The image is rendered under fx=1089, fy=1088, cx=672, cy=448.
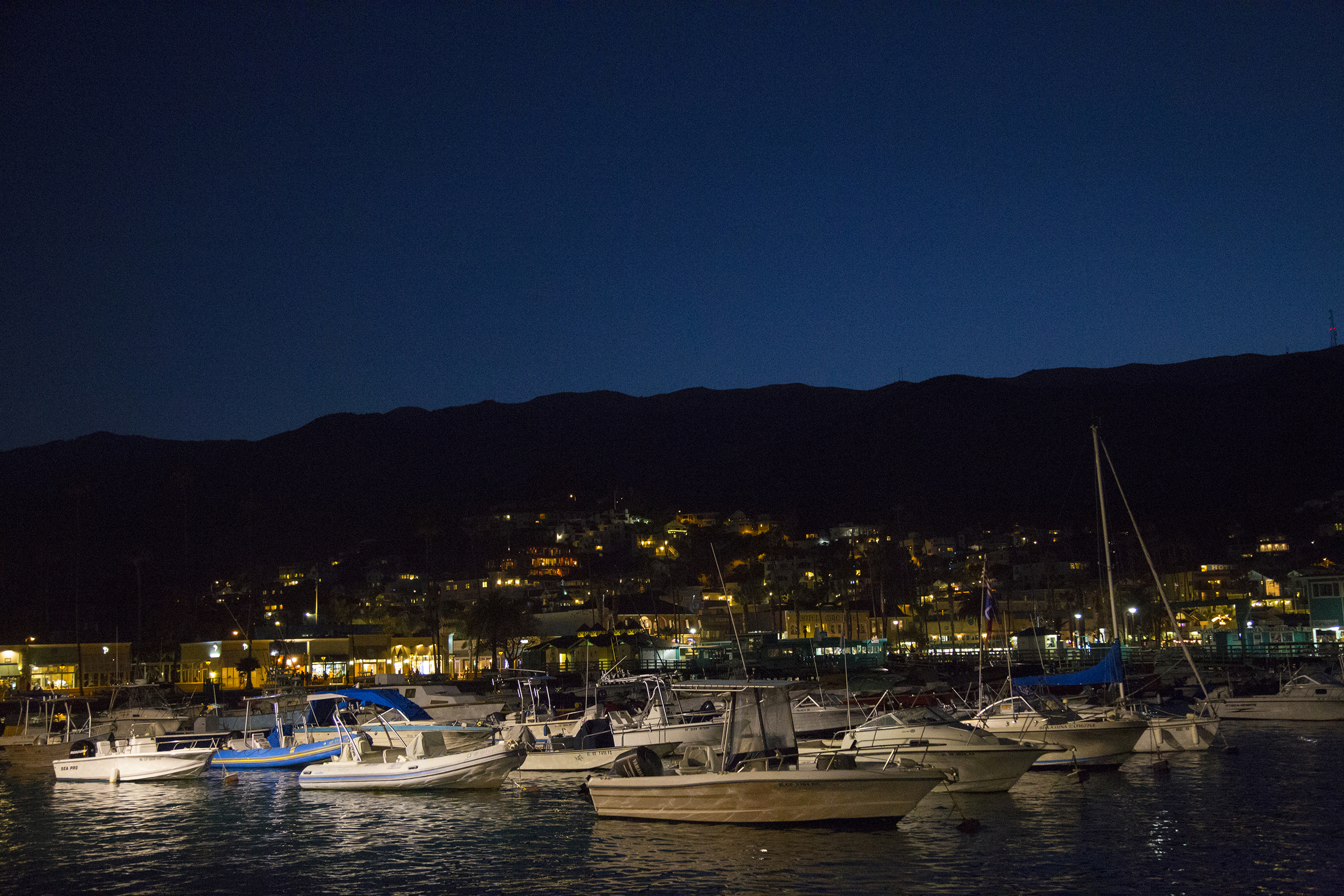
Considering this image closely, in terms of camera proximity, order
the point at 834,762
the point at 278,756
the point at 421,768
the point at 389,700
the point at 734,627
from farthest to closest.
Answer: the point at 734,627
the point at 389,700
the point at 278,756
the point at 421,768
the point at 834,762

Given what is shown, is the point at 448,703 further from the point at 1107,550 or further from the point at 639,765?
the point at 639,765

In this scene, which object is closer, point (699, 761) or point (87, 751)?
point (699, 761)

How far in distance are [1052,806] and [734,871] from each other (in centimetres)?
1022

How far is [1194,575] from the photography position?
145m

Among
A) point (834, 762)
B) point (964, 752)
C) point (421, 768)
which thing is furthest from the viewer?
point (421, 768)

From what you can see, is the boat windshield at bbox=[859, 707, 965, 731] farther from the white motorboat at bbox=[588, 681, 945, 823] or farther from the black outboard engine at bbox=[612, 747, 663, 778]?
the black outboard engine at bbox=[612, 747, 663, 778]

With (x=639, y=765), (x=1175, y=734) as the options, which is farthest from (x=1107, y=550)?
(x=639, y=765)

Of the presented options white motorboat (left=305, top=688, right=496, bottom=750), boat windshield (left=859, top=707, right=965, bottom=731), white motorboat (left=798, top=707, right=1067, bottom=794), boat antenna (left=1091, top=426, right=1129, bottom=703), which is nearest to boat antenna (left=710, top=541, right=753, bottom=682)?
boat windshield (left=859, top=707, right=965, bottom=731)

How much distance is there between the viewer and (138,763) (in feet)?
124

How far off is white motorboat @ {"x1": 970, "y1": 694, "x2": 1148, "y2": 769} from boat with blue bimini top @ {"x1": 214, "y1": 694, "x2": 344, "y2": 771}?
2312cm

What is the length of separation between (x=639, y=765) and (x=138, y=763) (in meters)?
22.3

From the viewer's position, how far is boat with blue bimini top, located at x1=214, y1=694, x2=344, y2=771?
40094 millimetres

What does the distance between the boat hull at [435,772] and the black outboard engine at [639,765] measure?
6.64 m

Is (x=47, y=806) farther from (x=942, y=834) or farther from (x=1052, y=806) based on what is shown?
(x=1052, y=806)
